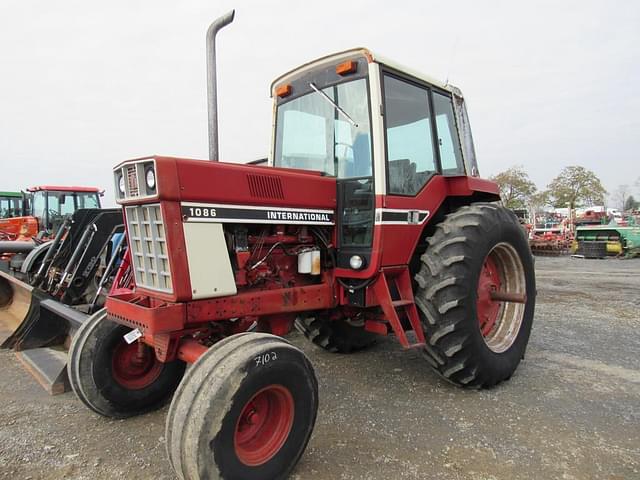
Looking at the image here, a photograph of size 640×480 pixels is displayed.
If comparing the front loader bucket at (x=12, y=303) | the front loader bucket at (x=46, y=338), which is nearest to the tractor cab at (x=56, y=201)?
the front loader bucket at (x=12, y=303)

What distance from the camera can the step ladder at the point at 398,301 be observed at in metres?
3.38

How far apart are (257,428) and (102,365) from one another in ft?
4.51

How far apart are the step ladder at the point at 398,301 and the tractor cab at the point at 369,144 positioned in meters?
0.12

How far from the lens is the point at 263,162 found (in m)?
4.58

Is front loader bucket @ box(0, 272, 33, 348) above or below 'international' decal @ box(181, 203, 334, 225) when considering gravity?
below

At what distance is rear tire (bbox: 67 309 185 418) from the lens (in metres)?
3.22

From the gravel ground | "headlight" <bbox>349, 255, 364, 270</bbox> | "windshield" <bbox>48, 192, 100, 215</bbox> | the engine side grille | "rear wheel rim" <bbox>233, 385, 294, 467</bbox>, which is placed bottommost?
the gravel ground

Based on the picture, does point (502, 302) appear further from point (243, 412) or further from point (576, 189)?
point (576, 189)

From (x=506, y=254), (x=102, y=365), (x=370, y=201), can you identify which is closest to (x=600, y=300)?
(x=506, y=254)

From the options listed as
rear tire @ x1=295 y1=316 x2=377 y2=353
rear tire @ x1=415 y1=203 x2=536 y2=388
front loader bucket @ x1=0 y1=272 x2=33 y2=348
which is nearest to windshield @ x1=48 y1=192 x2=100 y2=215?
front loader bucket @ x1=0 y1=272 x2=33 y2=348

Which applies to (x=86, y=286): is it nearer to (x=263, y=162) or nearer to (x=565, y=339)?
(x=263, y=162)

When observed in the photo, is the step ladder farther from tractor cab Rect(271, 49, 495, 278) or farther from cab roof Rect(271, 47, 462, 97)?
cab roof Rect(271, 47, 462, 97)

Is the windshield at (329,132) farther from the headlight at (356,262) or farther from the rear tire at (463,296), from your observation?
the rear tire at (463,296)

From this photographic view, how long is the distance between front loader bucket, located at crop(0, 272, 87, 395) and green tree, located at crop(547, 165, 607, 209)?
3699 cm
